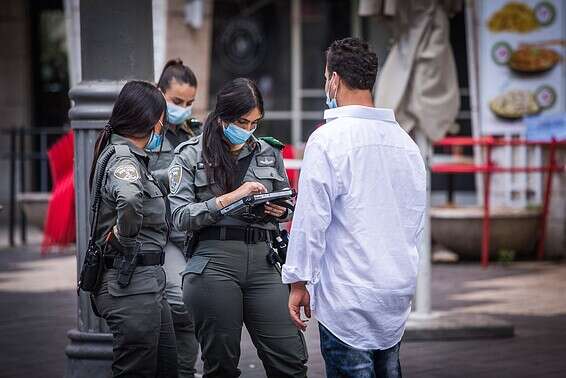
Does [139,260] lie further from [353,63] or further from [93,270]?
[353,63]

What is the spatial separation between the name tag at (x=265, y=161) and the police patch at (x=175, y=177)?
0.36m

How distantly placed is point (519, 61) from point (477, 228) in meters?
2.18

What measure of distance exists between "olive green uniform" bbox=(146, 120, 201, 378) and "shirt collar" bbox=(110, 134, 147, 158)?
760 mm

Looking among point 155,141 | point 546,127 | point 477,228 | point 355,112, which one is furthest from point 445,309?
point 355,112

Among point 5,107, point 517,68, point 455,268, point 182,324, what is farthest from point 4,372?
point 5,107

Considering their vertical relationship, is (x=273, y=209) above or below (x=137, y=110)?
below

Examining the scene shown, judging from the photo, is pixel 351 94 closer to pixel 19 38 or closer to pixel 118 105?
pixel 118 105

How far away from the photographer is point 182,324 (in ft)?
20.6

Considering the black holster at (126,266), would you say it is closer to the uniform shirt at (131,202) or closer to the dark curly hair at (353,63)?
the uniform shirt at (131,202)

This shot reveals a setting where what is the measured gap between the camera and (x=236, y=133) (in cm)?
545

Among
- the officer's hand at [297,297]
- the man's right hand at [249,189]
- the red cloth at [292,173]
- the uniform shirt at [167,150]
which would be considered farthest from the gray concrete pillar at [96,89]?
the red cloth at [292,173]

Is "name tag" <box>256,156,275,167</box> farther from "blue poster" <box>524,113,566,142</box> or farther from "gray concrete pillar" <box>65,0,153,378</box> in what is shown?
"blue poster" <box>524,113,566,142</box>

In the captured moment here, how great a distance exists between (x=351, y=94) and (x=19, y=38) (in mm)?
13830

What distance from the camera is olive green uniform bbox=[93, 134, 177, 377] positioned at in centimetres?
515
